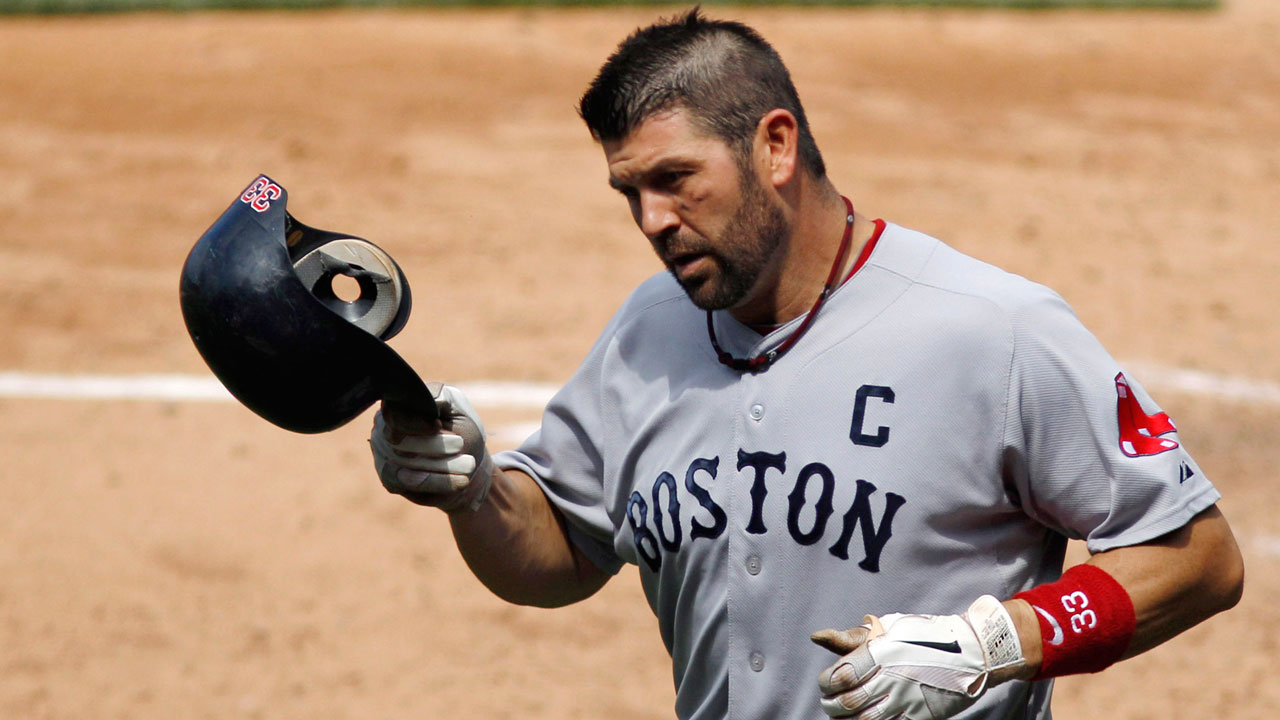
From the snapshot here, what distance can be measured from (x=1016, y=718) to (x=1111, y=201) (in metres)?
6.19

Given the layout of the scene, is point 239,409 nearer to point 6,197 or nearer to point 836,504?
point 6,197

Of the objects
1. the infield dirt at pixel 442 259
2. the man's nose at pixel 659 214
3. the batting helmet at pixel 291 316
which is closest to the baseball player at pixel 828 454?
the man's nose at pixel 659 214

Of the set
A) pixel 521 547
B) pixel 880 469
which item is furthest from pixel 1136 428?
pixel 521 547

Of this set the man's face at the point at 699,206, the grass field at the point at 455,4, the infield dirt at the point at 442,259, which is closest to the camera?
the man's face at the point at 699,206

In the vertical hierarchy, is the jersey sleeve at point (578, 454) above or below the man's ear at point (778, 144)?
below

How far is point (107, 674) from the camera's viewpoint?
15.7 ft

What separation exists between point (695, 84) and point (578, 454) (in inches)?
29.7

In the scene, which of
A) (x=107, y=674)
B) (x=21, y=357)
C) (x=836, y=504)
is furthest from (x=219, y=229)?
(x=21, y=357)

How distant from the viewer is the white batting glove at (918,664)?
2.13 m

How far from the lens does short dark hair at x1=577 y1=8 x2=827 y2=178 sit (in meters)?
2.40

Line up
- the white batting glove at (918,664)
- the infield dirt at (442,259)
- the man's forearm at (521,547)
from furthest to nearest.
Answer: the infield dirt at (442,259) → the man's forearm at (521,547) → the white batting glove at (918,664)

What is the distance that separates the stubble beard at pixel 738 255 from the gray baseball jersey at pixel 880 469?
0.12 m

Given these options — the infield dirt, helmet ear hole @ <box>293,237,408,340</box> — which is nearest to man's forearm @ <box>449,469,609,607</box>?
helmet ear hole @ <box>293,237,408,340</box>

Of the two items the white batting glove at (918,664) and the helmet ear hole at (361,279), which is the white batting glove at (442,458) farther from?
the white batting glove at (918,664)
